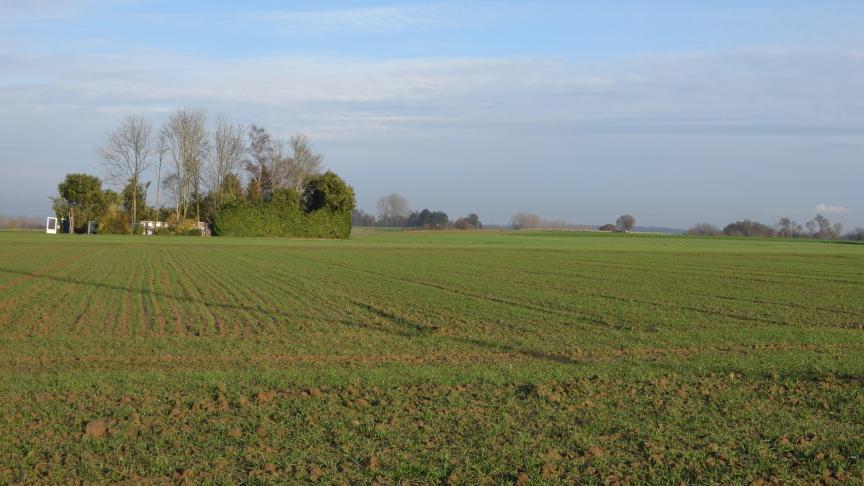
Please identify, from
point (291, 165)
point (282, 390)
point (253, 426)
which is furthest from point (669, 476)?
point (291, 165)

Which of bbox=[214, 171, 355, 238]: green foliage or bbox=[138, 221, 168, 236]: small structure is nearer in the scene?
bbox=[214, 171, 355, 238]: green foliage

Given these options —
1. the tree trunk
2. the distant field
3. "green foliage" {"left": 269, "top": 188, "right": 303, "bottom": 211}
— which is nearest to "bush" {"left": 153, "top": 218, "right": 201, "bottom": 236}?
the tree trunk

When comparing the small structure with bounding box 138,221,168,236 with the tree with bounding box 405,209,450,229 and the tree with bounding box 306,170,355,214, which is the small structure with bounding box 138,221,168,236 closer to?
the tree with bounding box 306,170,355,214

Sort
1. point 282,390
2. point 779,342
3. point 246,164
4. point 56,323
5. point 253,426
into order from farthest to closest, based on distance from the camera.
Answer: point 246,164 < point 56,323 < point 779,342 < point 282,390 < point 253,426

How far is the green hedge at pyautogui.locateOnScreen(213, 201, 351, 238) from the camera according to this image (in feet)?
272

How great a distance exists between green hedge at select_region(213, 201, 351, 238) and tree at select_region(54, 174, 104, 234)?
534 inches

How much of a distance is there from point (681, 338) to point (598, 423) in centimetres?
699

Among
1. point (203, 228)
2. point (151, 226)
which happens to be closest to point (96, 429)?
point (203, 228)

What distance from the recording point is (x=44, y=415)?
26.3 ft

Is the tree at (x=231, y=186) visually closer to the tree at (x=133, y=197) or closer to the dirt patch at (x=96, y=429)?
the tree at (x=133, y=197)

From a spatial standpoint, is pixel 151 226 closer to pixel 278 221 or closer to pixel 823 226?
pixel 278 221

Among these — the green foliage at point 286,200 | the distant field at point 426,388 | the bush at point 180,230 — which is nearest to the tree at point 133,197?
the bush at point 180,230

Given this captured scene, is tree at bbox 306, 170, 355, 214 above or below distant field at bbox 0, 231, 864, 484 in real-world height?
above

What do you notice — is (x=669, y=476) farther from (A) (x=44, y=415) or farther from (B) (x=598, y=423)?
(A) (x=44, y=415)
